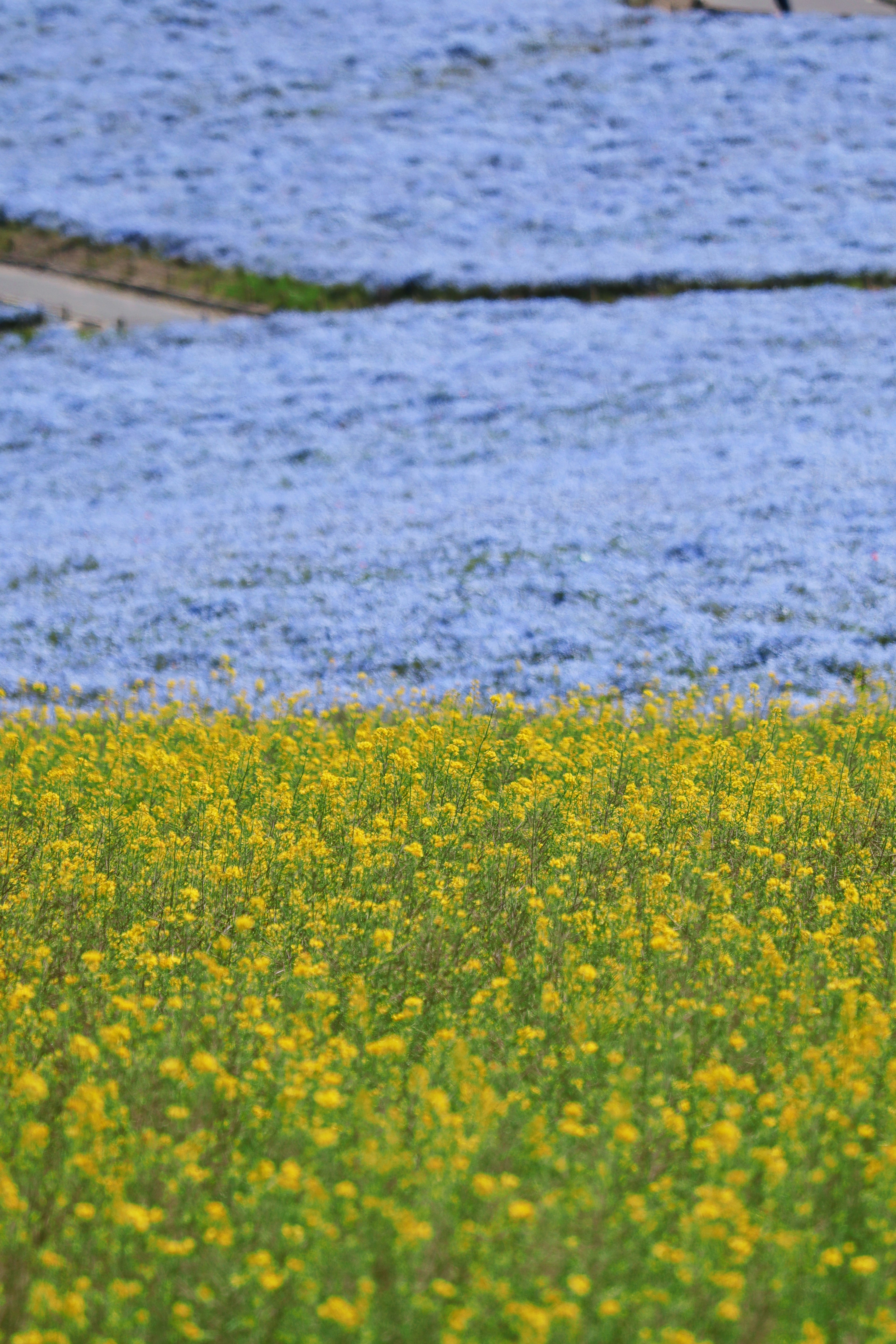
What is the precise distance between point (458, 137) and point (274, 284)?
16.3 ft

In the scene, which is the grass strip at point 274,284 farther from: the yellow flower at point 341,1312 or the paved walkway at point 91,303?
the yellow flower at point 341,1312

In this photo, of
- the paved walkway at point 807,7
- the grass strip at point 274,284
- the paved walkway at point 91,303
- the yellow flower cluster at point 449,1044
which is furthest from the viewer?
the paved walkway at point 807,7

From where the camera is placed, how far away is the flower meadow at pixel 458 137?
54.2 feet

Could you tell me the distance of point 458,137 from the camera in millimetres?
18969

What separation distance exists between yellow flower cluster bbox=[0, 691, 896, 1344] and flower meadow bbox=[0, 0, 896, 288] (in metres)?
11.5

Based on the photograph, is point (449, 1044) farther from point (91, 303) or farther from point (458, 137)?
point (458, 137)

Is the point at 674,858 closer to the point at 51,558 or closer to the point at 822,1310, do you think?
the point at 822,1310

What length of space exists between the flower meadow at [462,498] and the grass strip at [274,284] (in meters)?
0.52

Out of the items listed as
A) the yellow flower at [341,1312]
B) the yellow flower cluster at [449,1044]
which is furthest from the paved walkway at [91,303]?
the yellow flower at [341,1312]

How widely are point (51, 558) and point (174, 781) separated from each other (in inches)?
214

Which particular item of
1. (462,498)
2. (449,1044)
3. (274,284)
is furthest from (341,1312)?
(274,284)

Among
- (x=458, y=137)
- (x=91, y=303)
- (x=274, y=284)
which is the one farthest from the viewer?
(x=458, y=137)

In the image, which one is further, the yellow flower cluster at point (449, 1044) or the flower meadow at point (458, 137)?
the flower meadow at point (458, 137)

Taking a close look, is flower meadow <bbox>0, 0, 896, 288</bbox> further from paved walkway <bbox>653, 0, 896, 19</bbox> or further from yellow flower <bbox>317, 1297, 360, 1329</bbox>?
yellow flower <bbox>317, 1297, 360, 1329</bbox>
